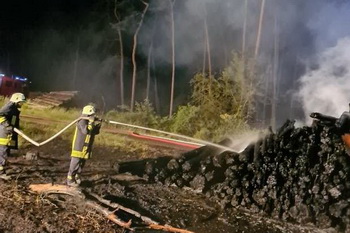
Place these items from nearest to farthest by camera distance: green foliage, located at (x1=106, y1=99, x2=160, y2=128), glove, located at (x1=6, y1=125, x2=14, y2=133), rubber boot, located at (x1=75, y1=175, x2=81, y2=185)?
rubber boot, located at (x1=75, y1=175, x2=81, y2=185), glove, located at (x1=6, y1=125, x2=14, y2=133), green foliage, located at (x1=106, y1=99, x2=160, y2=128)

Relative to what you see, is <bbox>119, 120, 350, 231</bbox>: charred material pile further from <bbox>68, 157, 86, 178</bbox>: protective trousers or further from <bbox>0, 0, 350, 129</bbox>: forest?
<bbox>0, 0, 350, 129</bbox>: forest

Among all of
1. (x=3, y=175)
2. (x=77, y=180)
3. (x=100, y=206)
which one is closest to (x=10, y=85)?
(x=3, y=175)


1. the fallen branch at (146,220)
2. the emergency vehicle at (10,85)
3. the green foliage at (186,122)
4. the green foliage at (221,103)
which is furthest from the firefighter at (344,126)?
the emergency vehicle at (10,85)

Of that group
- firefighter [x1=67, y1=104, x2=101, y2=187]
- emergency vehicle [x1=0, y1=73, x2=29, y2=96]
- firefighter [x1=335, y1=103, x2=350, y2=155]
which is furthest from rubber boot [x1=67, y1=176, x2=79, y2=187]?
emergency vehicle [x1=0, y1=73, x2=29, y2=96]

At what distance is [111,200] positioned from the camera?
7578 mm

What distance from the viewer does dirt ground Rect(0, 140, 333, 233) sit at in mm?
6402

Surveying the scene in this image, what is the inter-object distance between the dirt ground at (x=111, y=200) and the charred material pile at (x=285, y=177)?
0.88 ft

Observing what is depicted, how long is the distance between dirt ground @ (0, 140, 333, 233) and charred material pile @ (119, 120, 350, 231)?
0.88 feet

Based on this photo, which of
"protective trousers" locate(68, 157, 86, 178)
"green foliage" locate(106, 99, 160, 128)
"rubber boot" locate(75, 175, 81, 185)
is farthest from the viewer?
"green foliage" locate(106, 99, 160, 128)

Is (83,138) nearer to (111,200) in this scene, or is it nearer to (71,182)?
(71,182)

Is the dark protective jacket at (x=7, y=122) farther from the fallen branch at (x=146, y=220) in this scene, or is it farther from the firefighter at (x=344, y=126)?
the firefighter at (x=344, y=126)

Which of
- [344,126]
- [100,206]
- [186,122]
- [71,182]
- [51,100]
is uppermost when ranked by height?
[51,100]

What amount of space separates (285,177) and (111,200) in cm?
364

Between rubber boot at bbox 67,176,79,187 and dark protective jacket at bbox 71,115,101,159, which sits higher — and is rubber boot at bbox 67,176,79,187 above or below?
below
